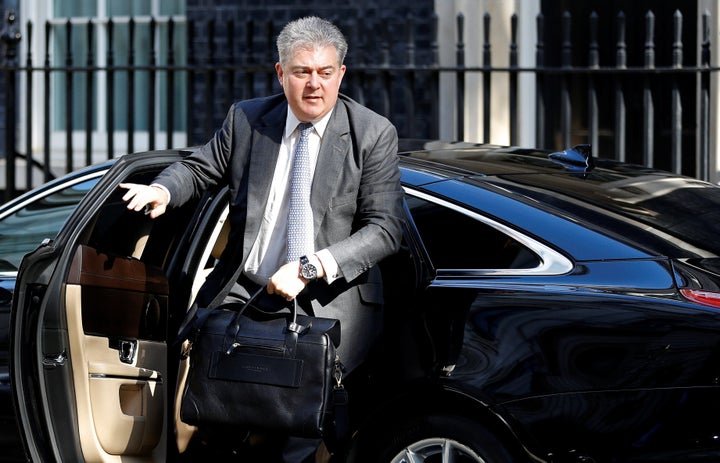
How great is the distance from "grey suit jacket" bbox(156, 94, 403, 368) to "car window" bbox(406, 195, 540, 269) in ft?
0.54

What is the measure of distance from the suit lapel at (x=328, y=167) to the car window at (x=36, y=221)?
137cm

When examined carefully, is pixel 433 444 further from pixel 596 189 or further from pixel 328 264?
pixel 596 189

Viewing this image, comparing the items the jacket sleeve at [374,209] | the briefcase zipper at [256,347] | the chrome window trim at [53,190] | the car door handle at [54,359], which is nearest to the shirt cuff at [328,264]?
the jacket sleeve at [374,209]

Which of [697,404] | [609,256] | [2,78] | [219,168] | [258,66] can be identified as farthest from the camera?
[2,78]

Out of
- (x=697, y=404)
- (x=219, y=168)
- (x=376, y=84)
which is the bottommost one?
(x=697, y=404)

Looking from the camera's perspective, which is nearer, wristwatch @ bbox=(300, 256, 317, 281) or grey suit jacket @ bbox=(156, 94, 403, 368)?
wristwatch @ bbox=(300, 256, 317, 281)

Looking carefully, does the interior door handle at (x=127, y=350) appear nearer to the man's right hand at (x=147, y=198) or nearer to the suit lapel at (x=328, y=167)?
the man's right hand at (x=147, y=198)

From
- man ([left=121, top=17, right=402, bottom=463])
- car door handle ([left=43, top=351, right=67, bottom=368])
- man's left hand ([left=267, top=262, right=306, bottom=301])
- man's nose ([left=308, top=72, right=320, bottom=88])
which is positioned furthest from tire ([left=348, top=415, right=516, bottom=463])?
man's nose ([left=308, top=72, right=320, bottom=88])

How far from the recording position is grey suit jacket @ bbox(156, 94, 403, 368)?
3.92m

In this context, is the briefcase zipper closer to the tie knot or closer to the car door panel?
the car door panel

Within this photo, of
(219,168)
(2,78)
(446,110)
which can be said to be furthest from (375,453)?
(2,78)

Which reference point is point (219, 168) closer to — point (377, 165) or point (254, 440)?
point (377, 165)

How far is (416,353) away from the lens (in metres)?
3.87

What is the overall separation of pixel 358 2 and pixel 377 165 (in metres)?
5.64
